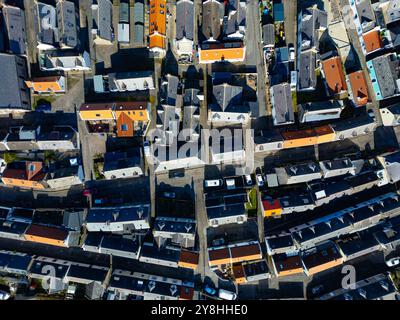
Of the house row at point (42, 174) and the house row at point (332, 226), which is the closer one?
the house row at point (332, 226)

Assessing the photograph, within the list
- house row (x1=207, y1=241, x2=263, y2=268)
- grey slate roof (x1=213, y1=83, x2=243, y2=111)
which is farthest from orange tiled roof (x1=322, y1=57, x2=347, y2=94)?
house row (x1=207, y1=241, x2=263, y2=268)

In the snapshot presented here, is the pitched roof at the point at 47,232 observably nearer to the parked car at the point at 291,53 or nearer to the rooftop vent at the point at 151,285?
the rooftop vent at the point at 151,285

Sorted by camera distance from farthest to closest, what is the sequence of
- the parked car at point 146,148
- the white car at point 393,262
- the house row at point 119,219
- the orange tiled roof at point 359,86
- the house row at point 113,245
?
the white car at point 393,262 < the parked car at point 146,148 < the orange tiled roof at point 359,86 < the house row at point 113,245 < the house row at point 119,219

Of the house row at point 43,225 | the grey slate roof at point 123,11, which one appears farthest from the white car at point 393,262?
the grey slate roof at point 123,11

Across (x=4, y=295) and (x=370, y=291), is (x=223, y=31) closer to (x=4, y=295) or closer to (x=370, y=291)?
(x=370, y=291)

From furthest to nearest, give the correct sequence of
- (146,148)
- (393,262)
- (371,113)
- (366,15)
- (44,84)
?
(371,113) < (393,262) < (146,148) < (44,84) < (366,15)

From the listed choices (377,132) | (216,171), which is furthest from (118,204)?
(377,132)

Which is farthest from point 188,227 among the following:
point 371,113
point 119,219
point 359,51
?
point 359,51
